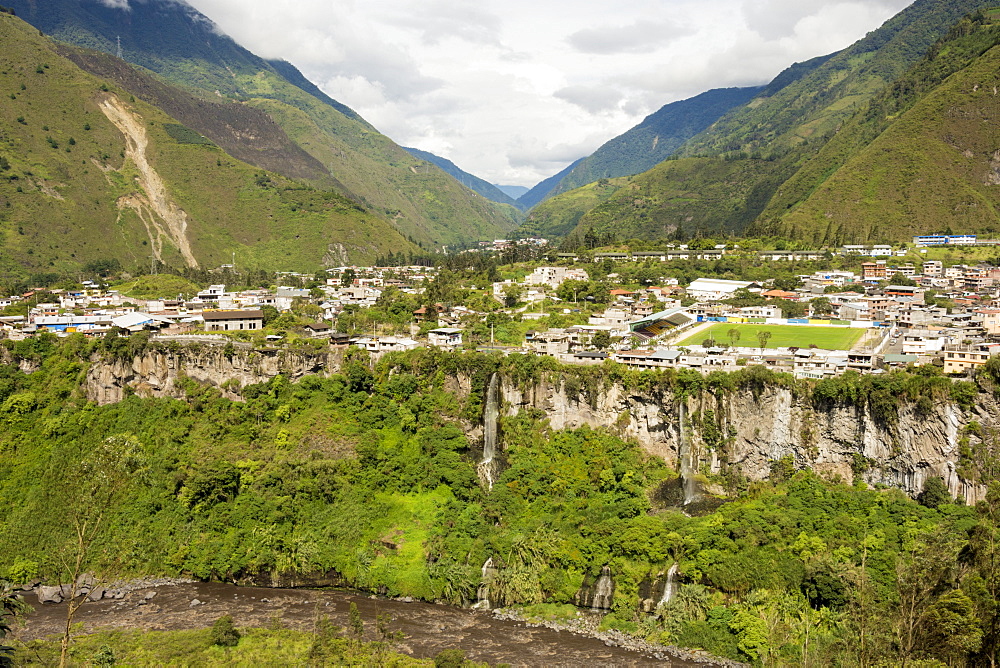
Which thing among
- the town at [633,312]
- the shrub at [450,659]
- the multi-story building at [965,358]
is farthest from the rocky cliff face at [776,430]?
the shrub at [450,659]

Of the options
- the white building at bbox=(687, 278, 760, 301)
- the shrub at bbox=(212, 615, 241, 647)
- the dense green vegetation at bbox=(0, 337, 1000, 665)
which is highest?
the white building at bbox=(687, 278, 760, 301)

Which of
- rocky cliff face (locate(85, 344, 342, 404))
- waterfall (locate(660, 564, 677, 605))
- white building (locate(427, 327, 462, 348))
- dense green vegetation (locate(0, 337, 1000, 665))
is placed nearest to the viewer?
dense green vegetation (locate(0, 337, 1000, 665))

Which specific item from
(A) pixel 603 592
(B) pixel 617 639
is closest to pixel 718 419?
(A) pixel 603 592

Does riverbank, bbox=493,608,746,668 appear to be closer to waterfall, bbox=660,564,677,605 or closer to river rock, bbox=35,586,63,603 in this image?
waterfall, bbox=660,564,677,605

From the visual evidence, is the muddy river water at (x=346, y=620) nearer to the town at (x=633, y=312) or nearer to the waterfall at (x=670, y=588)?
the waterfall at (x=670, y=588)

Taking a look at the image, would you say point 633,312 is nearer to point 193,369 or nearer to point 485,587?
point 485,587

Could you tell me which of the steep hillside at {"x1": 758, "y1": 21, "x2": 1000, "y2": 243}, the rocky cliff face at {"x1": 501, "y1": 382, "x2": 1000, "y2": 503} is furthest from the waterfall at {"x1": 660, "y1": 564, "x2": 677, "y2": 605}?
the steep hillside at {"x1": 758, "y1": 21, "x2": 1000, "y2": 243}

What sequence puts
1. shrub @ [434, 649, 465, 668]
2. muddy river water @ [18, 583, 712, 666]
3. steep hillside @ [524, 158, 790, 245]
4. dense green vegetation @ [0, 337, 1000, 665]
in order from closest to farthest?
1. shrub @ [434, 649, 465, 668]
2. muddy river water @ [18, 583, 712, 666]
3. dense green vegetation @ [0, 337, 1000, 665]
4. steep hillside @ [524, 158, 790, 245]
